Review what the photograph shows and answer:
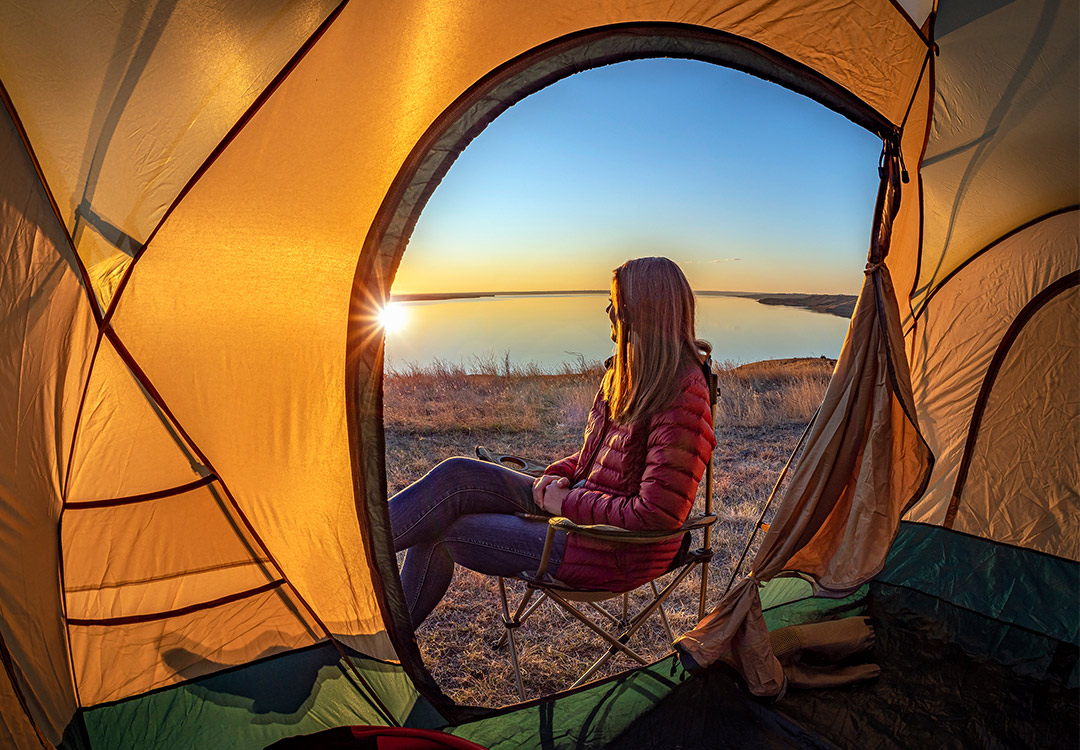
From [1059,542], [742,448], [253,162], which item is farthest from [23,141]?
[742,448]

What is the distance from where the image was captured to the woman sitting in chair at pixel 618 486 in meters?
2.21

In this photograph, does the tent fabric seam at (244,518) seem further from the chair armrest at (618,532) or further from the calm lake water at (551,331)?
the calm lake water at (551,331)

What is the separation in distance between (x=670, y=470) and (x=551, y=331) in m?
11.9

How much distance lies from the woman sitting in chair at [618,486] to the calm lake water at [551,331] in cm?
22

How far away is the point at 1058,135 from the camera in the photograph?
7.81 feet

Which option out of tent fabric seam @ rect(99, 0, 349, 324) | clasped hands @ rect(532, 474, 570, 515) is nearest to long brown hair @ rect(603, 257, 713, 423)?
clasped hands @ rect(532, 474, 570, 515)

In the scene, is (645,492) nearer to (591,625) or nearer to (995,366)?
(591,625)

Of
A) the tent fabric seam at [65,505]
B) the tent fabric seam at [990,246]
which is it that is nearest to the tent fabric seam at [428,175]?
the tent fabric seam at [65,505]

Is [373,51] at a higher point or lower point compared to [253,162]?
higher

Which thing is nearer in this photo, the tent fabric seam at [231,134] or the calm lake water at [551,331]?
the tent fabric seam at [231,134]

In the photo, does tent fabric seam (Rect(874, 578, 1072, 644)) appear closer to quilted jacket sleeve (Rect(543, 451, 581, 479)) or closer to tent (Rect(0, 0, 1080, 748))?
tent (Rect(0, 0, 1080, 748))

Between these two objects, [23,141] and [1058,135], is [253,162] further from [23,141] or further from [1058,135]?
[1058,135]

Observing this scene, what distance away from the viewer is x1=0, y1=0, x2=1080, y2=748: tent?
159 cm

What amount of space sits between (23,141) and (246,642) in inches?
49.7
